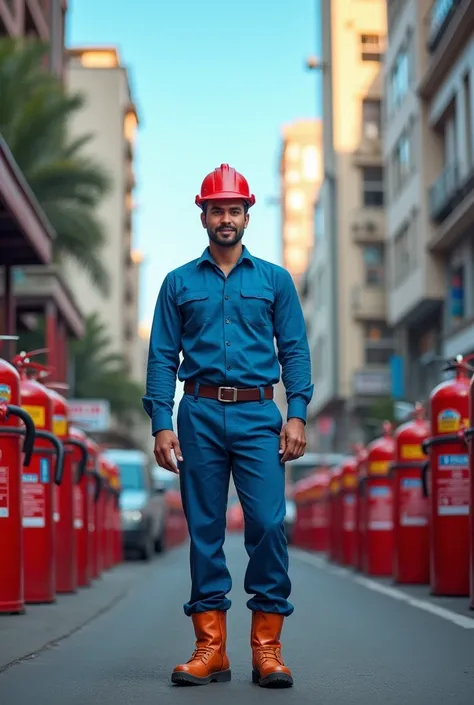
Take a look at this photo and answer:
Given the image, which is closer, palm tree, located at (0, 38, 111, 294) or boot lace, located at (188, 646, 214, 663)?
boot lace, located at (188, 646, 214, 663)

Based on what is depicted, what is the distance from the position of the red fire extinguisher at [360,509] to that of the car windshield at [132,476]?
9.54 m

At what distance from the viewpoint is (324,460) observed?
57.7 metres

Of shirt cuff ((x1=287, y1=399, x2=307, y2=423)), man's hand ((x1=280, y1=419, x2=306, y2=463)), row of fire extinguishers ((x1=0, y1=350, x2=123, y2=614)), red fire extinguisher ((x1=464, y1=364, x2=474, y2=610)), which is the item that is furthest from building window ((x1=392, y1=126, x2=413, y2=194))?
man's hand ((x1=280, y1=419, x2=306, y2=463))

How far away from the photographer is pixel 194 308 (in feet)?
22.6

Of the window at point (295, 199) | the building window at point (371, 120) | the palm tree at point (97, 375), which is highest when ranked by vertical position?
the window at point (295, 199)

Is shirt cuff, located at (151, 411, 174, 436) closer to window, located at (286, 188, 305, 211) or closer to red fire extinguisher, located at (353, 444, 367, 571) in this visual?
red fire extinguisher, located at (353, 444, 367, 571)

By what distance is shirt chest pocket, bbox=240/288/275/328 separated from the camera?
6.84m

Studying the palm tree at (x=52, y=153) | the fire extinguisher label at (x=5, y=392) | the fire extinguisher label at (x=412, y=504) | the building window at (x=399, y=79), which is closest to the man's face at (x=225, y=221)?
the fire extinguisher label at (x=5, y=392)

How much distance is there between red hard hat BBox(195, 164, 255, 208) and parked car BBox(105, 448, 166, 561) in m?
21.1

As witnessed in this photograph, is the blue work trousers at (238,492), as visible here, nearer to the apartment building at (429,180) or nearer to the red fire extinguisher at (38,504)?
the red fire extinguisher at (38,504)

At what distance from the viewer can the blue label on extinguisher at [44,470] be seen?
12.3m

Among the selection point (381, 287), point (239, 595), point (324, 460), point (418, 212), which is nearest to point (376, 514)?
point (239, 595)

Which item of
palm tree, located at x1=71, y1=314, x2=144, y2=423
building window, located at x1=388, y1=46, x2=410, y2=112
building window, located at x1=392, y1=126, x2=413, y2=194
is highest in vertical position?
building window, located at x1=388, y1=46, x2=410, y2=112

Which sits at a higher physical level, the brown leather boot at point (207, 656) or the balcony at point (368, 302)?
the balcony at point (368, 302)
